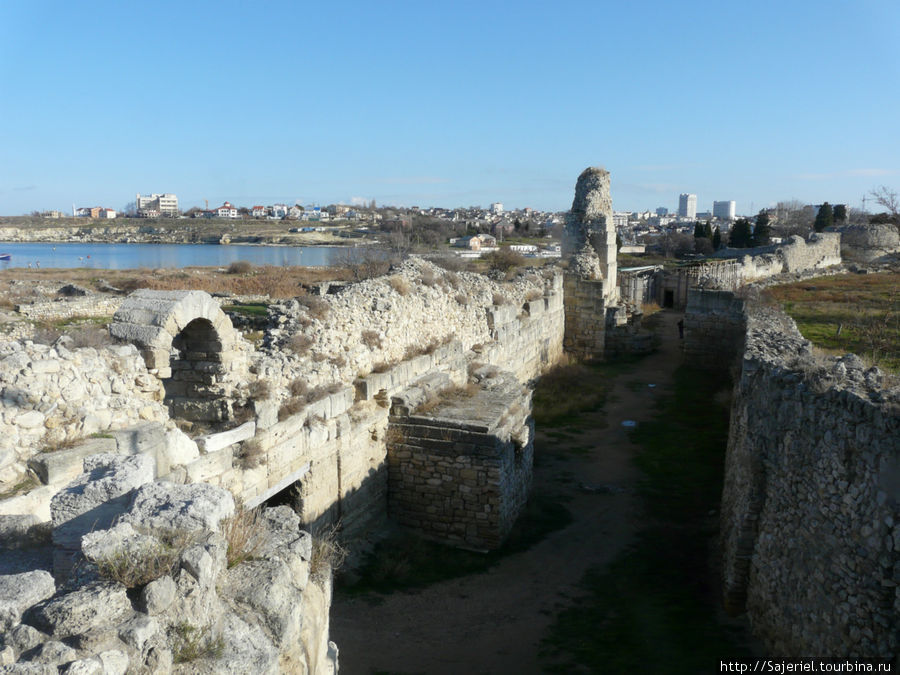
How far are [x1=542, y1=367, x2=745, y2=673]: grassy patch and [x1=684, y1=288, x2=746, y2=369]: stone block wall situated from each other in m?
6.89

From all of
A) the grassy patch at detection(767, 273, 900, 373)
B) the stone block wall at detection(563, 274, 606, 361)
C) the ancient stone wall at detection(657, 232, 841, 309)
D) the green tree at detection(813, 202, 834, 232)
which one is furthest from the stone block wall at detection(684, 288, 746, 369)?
the green tree at detection(813, 202, 834, 232)

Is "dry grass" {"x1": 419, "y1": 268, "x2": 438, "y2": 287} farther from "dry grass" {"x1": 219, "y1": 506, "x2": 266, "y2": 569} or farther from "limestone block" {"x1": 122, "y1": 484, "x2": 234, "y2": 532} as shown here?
"limestone block" {"x1": 122, "y1": 484, "x2": 234, "y2": 532}

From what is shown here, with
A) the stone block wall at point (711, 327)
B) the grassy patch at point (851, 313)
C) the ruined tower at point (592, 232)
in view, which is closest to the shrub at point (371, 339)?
the grassy patch at point (851, 313)

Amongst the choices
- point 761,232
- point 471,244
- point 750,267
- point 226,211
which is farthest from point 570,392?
point 226,211

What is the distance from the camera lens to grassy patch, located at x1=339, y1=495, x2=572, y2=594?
7375 millimetres

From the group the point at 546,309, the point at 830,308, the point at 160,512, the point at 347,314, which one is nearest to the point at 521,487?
the point at 347,314

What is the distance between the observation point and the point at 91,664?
88.0 inches

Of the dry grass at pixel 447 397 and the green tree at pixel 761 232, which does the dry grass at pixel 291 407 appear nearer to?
the dry grass at pixel 447 397

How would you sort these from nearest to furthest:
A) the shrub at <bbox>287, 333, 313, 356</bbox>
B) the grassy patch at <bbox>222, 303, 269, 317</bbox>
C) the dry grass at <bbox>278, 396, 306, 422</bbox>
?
the dry grass at <bbox>278, 396, 306, 422</bbox>, the shrub at <bbox>287, 333, 313, 356</bbox>, the grassy patch at <bbox>222, 303, 269, 317</bbox>

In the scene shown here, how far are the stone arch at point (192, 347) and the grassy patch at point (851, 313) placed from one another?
7.38m

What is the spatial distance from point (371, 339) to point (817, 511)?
232 inches

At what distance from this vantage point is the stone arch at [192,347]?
6098mm

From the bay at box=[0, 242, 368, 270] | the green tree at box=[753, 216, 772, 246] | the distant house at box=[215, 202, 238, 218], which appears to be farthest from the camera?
the distant house at box=[215, 202, 238, 218]

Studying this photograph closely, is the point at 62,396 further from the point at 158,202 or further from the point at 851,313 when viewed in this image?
the point at 158,202
